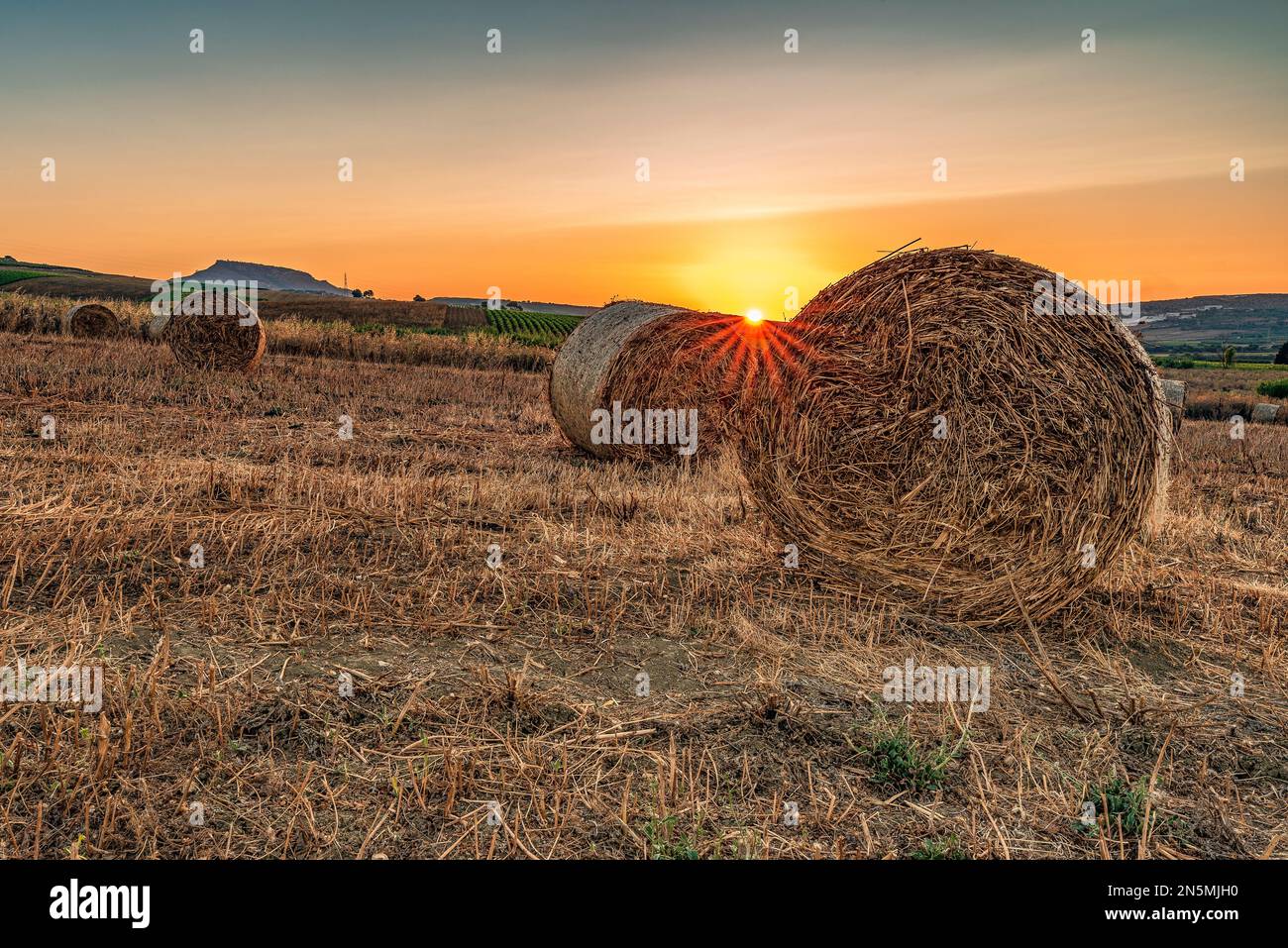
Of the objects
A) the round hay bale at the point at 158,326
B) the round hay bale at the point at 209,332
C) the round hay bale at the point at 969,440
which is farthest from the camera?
the round hay bale at the point at 158,326

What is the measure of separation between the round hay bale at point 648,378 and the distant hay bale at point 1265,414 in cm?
Result: 1677

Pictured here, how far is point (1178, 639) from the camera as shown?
17.9 ft

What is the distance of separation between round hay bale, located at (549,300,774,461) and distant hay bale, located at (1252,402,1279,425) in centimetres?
1677

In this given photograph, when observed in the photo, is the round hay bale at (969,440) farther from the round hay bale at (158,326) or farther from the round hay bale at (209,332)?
the round hay bale at (158,326)

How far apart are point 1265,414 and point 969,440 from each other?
1995 cm

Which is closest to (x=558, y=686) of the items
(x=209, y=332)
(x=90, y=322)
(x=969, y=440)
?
(x=969, y=440)

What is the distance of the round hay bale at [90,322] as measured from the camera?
2108cm

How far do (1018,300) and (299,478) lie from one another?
5.73 metres

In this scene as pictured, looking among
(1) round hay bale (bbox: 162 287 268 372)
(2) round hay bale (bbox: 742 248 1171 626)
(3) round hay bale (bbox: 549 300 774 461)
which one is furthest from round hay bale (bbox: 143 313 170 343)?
(2) round hay bale (bbox: 742 248 1171 626)

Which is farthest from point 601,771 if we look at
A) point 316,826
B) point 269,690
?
point 269,690

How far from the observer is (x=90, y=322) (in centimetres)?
2136

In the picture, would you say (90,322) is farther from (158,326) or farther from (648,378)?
(648,378)

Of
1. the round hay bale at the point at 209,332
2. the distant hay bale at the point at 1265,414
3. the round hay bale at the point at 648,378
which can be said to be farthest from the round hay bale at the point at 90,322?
the distant hay bale at the point at 1265,414

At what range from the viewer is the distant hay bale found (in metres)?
21.3
